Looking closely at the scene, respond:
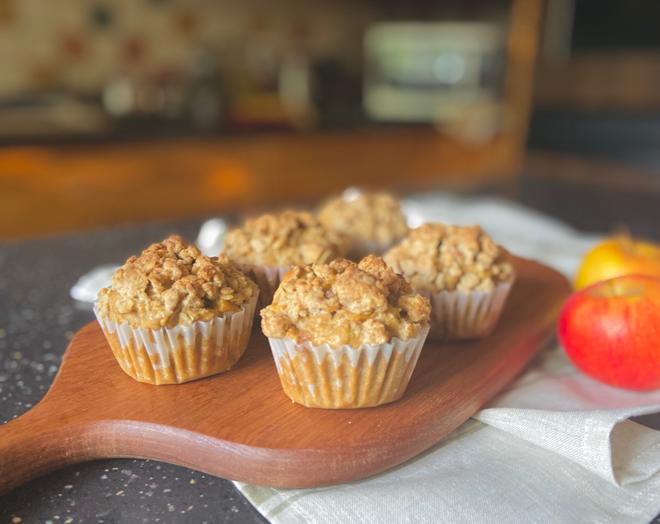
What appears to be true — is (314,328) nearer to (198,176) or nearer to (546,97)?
(198,176)

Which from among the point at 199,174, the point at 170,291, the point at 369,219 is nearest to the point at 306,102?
the point at 199,174

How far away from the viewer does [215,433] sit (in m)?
0.63

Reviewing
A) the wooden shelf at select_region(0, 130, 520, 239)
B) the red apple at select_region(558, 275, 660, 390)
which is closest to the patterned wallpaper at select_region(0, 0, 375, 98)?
the wooden shelf at select_region(0, 130, 520, 239)

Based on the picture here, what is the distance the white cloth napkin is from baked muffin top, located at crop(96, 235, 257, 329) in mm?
203

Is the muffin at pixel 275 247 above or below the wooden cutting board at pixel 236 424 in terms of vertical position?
above

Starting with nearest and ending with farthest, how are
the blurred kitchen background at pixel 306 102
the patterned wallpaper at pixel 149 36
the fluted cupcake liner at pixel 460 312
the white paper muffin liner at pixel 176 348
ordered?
1. the white paper muffin liner at pixel 176 348
2. the fluted cupcake liner at pixel 460 312
3. the blurred kitchen background at pixel 306 102
4. the patterned wallpaper at pixel 149 36

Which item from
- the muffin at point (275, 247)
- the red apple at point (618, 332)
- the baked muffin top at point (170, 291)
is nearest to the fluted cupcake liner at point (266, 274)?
the muffin at point (275, 247)

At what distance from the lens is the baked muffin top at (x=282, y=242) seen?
2.99 feet

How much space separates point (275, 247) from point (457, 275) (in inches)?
10.5

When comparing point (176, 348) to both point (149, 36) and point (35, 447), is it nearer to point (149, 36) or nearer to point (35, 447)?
point (35, 447)

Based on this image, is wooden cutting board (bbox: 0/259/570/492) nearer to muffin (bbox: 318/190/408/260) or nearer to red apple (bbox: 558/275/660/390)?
red apple (bbox: 558/275/660/390)

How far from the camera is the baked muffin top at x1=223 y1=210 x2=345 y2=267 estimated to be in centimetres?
91

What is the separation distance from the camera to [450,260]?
2.88ft

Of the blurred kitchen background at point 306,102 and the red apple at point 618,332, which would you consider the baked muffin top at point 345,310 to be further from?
the blurred kitchen background at point 306,102
